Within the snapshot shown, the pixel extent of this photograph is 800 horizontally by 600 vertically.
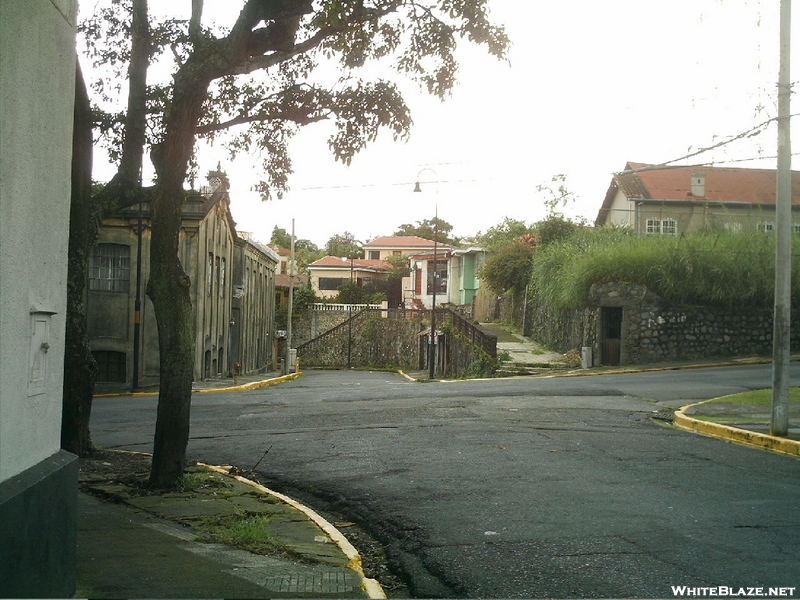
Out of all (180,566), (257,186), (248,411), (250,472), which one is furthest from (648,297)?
(180,566)

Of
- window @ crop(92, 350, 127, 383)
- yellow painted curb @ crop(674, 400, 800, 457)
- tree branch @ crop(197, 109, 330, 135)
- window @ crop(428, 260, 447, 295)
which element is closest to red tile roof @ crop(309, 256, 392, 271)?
window @ crop(428, 260, 447, 295)

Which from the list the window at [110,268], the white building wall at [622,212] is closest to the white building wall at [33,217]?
the window at [110,268]

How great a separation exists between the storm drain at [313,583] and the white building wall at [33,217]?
1.85 meters

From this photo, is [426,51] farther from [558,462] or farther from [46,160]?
[46,160]

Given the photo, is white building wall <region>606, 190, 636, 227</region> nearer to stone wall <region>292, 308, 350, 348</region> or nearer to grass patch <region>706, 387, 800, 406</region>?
stone wall <region>292, 308, 350, 348</region>

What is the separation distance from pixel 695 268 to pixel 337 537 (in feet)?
90.8

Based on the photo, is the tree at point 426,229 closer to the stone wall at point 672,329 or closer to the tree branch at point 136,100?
the stone wall at point 672,329

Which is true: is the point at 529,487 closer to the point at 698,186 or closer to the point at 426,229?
the point at 698,186

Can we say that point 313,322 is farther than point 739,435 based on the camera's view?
Yes

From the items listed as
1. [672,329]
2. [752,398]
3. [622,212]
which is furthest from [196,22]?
[622,212]

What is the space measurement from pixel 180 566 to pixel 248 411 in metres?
12.8

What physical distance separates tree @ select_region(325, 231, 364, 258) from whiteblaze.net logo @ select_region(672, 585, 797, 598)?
95.9 metres

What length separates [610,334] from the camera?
32.6 meters

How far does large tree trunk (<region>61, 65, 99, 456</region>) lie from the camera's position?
36.1 ft
